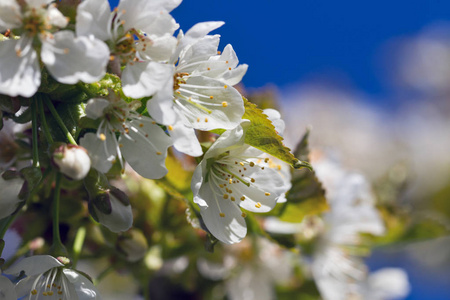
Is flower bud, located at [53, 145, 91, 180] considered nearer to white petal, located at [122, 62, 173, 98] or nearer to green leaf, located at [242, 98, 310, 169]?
white petal, located at [122, 62, 173, 98]

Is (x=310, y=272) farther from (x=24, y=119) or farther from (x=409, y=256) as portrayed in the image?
Answer: (x=409, y=256)

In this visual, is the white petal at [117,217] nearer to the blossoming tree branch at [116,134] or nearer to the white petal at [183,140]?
the blossoming tree branch at [116,134]

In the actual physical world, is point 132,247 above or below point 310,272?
above

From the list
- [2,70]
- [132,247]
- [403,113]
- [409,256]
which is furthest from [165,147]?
[403,113]

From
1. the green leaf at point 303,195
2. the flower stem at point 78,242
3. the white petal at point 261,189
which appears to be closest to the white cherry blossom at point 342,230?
the green leaf at point 303,195

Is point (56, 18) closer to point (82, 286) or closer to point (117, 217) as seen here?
point (117, 217)
